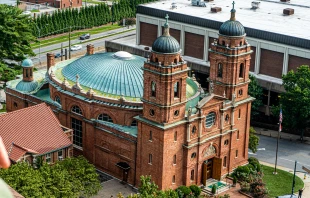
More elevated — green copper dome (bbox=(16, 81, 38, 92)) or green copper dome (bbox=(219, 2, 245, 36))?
green copper dome (bbox=(219, 2, 245, 36))

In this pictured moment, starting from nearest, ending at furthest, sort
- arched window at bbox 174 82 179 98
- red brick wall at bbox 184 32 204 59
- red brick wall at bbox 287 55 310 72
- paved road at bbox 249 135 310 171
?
arched window at bbox 174 82 179 98
paved road at bbox 249 135 310 171
red brick wall at bbox 287 55 310 72
red brick wall at bbox 184 32 204 59

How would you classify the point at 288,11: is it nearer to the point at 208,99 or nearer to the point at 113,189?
the point at 208,99

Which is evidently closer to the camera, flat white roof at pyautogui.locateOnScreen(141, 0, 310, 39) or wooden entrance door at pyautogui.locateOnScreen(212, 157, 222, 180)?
wooden entrance door at pyautogui.locateOnScreen(212, 157, 222, 180)

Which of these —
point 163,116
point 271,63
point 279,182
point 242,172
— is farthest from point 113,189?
point 271,63

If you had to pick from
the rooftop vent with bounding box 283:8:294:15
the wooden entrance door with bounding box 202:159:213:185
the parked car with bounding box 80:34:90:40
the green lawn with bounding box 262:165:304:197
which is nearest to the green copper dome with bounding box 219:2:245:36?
the wooden entrance door with bounding box 202:159:213:185

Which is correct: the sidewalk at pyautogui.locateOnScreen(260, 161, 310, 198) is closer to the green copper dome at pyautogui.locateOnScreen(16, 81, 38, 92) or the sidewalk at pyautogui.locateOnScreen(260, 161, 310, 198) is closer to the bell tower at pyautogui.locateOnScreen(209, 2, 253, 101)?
the bell tower at pyautogui.locateOnScreen(209, 2, 253, 101)

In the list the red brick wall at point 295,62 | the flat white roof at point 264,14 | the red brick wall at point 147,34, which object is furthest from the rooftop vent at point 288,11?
the red brick wall at point 147,34
